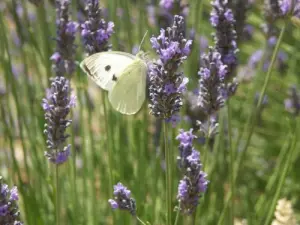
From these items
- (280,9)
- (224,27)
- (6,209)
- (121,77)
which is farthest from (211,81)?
(6,209)

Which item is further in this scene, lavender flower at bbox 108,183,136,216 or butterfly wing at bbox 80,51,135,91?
butterfly wing at bbox 80,51,135,91

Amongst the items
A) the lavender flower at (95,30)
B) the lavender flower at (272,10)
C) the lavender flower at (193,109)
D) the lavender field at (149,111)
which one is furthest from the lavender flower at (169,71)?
the lavender flower at (193,109)

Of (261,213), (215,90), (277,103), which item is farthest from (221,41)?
(277,103)

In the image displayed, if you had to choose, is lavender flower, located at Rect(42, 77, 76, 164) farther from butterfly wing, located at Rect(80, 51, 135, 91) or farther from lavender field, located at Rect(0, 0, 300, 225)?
butterfly wing, located at Rect(80, 51, 135, 91)

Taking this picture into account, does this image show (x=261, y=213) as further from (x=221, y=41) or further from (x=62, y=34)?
(x=62, y=34)

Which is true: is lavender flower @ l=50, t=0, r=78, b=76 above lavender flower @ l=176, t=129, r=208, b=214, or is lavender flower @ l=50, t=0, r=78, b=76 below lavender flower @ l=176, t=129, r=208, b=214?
above

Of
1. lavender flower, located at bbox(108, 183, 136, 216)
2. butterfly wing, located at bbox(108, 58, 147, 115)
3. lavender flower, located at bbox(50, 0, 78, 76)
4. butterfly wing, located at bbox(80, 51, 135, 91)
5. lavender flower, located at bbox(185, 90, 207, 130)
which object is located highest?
lavender flower, located at bbox(50, 0, 78, 76)

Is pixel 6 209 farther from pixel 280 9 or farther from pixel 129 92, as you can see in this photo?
pixel 280 9

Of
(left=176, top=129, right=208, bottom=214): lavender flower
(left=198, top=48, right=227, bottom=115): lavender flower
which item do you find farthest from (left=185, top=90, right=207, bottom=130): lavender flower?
(left=176, top=129, right=208, bottom=214): lavender flower

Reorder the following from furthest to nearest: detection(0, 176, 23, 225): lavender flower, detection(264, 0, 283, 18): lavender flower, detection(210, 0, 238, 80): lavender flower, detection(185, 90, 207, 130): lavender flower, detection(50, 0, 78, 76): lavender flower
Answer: detection(185, 90, 207, 130): lavender flower, detection(264, 0, 283, 18): lavender flower, detection(50, 0, 78, 76): lavender flower, detection(210, 0, 238, 80): lavender flower, detection(0, 176, 23, 225): lavender flower
